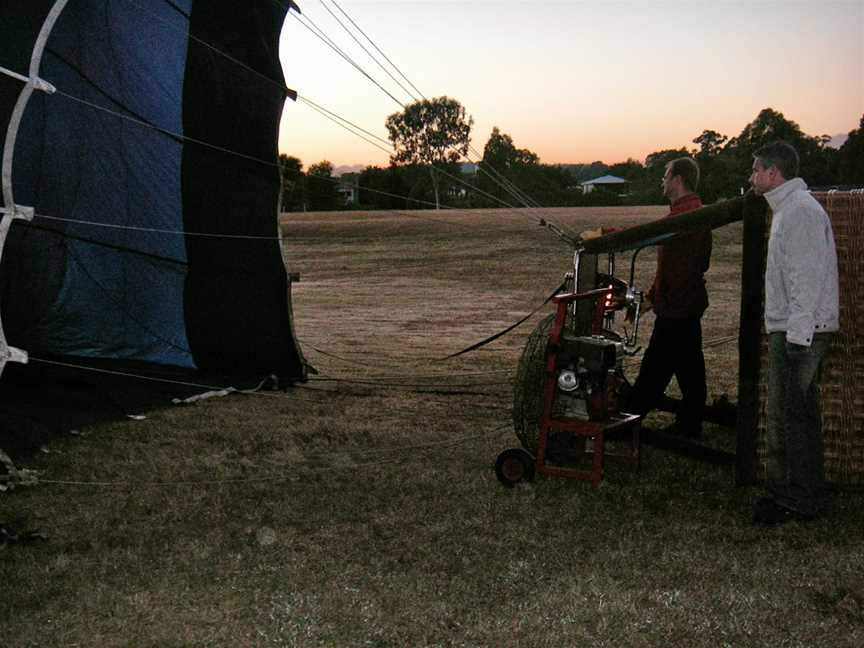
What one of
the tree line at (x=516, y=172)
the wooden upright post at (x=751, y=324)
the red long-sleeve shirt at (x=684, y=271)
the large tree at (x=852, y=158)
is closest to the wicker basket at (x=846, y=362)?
the wooden upright post at (x=751, y=324)

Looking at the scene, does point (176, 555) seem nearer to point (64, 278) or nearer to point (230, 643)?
point (230, 643)

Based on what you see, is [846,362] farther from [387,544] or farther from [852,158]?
[852,158]

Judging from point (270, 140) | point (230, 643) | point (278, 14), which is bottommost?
point (230, 643)

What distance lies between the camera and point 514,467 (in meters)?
6.29

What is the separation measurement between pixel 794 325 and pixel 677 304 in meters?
1.86

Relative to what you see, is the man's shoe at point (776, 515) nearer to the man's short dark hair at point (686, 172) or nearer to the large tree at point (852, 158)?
the man's short dark hair at point (686, 172)

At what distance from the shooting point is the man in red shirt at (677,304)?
6.98m

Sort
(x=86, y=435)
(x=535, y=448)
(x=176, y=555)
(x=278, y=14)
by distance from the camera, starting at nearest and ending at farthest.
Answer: (x=176, y=555) < (x=535, y=448) < (x=86, y=435) < (x=278, y=14)

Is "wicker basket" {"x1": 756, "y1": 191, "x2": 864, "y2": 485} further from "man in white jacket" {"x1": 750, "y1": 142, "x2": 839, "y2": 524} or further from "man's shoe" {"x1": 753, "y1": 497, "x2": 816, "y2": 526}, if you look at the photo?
"man's shoe" {"x1": 753, "y1": 497, "x2": 816, "y2": 526}

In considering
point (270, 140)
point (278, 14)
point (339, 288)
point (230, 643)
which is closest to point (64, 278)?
point (270, 140)

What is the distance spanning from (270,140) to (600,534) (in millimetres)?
6018

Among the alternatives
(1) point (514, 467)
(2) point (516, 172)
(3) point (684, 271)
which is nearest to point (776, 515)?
(1) point (514, 467)

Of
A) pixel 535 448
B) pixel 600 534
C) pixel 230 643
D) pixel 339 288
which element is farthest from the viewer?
pixel 339 288

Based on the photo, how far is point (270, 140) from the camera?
970cm
